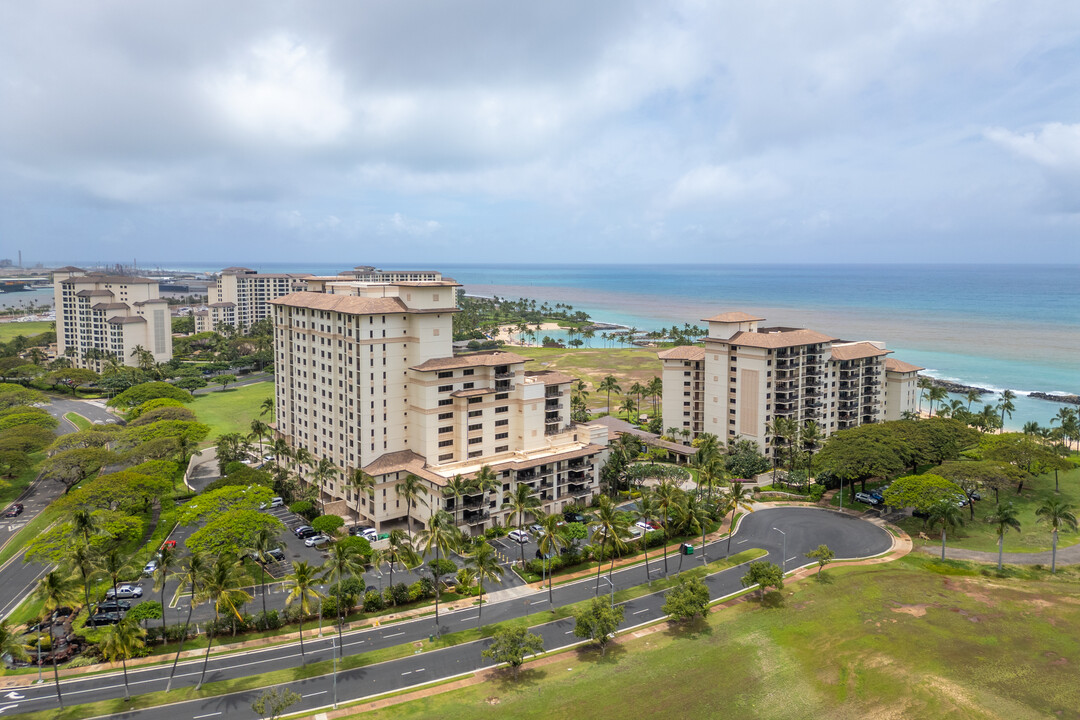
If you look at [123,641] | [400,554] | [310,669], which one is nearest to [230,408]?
[400,554]

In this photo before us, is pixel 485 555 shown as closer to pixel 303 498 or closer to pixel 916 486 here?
pixel 303 498

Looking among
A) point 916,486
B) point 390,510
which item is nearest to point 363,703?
point 390,510

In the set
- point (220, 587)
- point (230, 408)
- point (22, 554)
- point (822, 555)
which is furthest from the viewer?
point (230, 408)

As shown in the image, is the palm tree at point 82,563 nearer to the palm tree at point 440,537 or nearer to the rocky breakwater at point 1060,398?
the palm tree at point 440,537

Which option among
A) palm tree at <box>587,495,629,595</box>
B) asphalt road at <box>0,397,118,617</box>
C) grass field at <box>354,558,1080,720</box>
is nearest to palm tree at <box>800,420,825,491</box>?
grass field at <box>354,558,1080,720</box>

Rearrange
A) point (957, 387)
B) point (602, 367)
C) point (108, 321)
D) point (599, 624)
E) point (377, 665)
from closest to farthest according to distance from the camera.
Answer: point (377, 665) → point (599, 624) → point (957, 387) → point (108, 321) → point (602, 367)

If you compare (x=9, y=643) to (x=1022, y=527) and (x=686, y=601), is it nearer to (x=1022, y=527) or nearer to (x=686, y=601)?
(x=686, y=601)

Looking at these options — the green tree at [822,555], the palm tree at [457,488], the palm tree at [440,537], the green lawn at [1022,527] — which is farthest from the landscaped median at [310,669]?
the green lawn at [1022,527]
